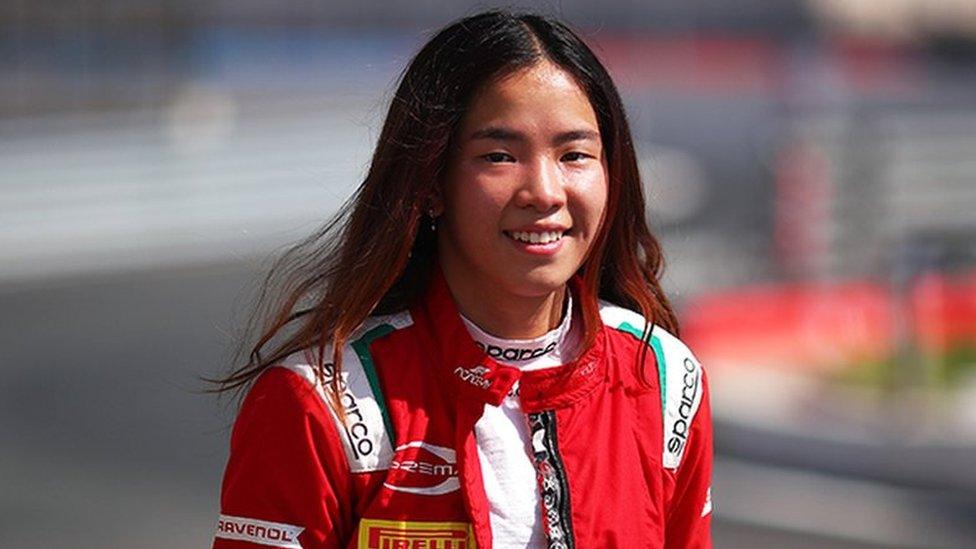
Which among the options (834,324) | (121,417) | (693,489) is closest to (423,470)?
(693,489)

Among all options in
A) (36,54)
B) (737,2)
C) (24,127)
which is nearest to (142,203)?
(24,127)

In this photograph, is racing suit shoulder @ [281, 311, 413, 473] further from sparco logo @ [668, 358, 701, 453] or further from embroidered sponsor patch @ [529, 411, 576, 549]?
sparco logo @ [668, 358, 701, 453]

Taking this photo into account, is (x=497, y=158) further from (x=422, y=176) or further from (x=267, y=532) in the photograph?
(x=267, y=532)

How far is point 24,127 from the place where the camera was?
19625 millimetres

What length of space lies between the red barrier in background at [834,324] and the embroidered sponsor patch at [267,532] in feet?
28.2

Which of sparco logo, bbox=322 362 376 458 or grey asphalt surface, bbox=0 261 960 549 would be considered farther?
grey asphalt surface, bbox=0 261 960 549

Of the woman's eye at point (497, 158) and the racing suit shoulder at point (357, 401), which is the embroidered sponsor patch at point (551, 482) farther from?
the woman's eye at point (497, 158)

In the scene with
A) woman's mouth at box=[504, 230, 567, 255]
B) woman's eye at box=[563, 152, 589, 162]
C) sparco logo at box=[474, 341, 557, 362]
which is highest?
woman's eye at box=[563, 152, 589, 162]

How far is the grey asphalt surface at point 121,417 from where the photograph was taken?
29.0 feet

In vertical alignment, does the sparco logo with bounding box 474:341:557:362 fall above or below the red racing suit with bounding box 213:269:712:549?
above

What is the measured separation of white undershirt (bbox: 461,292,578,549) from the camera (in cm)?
272

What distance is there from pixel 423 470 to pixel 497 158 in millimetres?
454

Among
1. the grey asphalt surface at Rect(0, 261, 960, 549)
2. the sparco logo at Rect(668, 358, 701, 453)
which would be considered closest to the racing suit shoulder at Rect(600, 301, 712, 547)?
the sparco logo at Rect(668, 358, 701, 453)

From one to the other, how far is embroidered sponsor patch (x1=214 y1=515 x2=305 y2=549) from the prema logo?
0.14 metres
